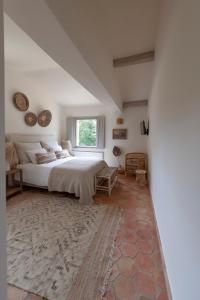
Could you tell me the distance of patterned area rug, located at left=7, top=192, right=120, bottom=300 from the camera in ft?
4.38

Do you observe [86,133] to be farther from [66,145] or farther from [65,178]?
[65,178]

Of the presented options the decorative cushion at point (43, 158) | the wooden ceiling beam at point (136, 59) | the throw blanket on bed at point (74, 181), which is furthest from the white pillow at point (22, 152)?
the wooden ceiling beam at point (136, 59)

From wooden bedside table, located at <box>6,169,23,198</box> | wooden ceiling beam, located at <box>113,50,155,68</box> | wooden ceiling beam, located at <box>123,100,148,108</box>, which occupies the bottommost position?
wooden bedside table, located at <box>6,169,23,198</box>

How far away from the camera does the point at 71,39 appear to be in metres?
1.31

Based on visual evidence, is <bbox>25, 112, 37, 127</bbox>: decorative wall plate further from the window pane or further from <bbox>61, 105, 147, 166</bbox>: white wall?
the window pane

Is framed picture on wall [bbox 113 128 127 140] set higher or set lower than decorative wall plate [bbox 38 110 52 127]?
lower

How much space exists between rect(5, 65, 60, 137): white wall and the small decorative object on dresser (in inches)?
107

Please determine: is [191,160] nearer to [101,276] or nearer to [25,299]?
[101,276]

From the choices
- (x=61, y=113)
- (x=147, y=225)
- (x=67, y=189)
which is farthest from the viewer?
(x=61, y=113)

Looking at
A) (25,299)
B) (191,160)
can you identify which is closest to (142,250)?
(25,299)

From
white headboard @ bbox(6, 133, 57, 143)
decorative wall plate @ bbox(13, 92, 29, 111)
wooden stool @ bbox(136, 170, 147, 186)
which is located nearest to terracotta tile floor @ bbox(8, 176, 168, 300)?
wooden stool @ bbox(136, 170, 147, 186)

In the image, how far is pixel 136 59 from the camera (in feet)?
9.29

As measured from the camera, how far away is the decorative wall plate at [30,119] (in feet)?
13.1

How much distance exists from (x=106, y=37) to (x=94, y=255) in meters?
2.98
